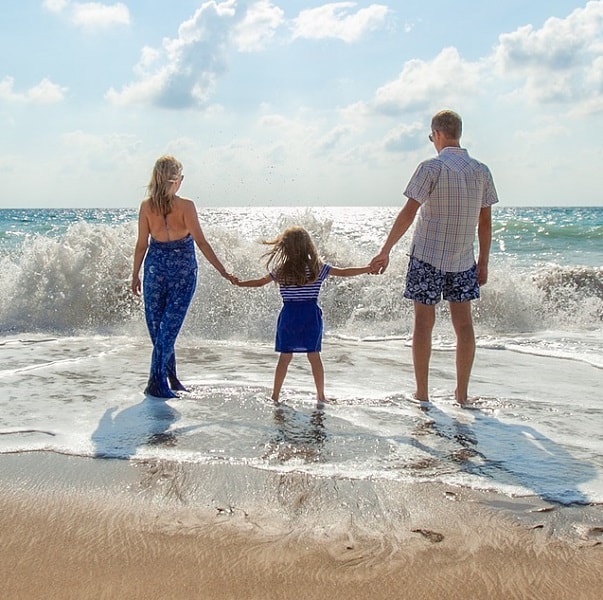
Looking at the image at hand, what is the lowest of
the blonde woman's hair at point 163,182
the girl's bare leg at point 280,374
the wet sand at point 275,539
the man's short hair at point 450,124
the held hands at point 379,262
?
the wet sand at point 275,539

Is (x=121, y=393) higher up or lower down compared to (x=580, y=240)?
lower down

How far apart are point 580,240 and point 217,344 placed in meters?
19.1

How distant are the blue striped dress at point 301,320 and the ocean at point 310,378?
16.1 inches

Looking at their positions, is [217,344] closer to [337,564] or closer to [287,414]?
[287,414]

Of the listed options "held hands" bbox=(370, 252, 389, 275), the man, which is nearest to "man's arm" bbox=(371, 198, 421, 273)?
the man

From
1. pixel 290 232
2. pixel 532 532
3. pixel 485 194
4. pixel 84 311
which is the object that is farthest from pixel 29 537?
pixel 84 311

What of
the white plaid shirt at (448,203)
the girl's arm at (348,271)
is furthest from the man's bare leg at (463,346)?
the girl's arm at (348,271)

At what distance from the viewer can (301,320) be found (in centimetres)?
491

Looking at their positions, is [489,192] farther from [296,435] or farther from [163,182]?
[163,182]

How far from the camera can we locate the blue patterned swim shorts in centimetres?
473

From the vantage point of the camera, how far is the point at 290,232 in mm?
4750

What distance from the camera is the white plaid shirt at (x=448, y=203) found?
461cm

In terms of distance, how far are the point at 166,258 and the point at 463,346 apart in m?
2.26

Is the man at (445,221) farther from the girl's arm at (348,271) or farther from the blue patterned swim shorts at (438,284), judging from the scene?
the girl's arm at (348,271)
